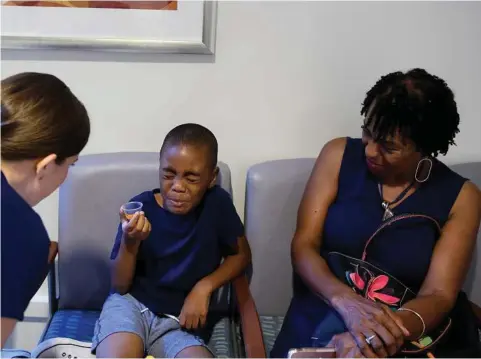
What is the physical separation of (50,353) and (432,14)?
145cm

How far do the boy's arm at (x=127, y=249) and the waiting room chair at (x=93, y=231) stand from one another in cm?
19

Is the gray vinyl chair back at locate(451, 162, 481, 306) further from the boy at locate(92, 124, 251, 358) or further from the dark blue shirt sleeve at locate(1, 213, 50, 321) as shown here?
the dark blue shirt sleeve at locate(1, 213, 50, 321)

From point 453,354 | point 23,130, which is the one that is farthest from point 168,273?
point 453,354

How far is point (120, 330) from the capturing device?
1.42m

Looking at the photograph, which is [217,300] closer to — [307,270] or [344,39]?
[307,270]

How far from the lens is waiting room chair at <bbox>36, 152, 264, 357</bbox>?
165 centimetres

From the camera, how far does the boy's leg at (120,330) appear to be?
4.52 feet

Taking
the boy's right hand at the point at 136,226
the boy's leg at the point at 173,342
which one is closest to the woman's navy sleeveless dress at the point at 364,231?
the boy's leg at the point at 173,342

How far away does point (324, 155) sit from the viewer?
5.32ft

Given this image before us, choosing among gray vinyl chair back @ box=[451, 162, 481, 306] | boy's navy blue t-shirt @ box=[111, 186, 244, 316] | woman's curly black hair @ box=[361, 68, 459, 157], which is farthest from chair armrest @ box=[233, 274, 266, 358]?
gray vinyl chair back @ box=[451, 162, 481, 306]

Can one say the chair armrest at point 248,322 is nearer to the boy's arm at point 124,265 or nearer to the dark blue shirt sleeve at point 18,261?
the boy's arm at point 124,265

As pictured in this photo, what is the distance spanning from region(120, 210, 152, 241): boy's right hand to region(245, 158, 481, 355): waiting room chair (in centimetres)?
44

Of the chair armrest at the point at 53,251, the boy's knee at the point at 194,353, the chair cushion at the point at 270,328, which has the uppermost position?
the chair armrest at the point at 53,251

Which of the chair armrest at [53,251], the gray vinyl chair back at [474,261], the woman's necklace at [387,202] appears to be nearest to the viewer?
the woman's necklace at [387,202]
